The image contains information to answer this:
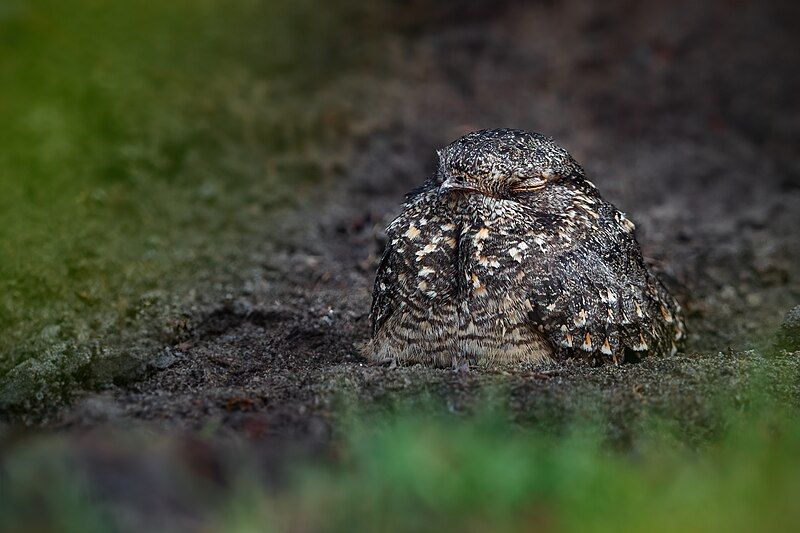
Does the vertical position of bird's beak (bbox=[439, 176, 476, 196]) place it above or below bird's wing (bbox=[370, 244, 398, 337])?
above

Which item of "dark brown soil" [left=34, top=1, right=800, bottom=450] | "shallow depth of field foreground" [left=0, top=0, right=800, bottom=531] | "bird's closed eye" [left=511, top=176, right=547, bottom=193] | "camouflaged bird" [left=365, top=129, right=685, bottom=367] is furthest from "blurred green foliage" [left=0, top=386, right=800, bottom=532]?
"bird's closed eye" [left=511, top=176, right=547, bottom=193]

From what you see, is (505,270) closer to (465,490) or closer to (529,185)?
(529,185)

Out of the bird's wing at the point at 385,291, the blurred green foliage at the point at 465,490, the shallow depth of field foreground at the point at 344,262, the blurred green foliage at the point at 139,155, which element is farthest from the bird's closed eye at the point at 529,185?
the blurred green foliage at the point at 139,155

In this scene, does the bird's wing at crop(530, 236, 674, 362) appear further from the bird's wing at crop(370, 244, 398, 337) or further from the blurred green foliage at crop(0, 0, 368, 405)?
the blurred green foliage at crop(0, 0, 368, 405)

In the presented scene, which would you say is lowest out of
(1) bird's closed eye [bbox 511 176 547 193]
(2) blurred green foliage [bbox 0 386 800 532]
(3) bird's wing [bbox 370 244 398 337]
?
(2) blurred green foliage [bbox 0 386 800 532]

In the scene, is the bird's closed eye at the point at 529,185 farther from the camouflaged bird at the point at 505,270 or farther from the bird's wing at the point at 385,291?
the bird's wing at the point at 385,291

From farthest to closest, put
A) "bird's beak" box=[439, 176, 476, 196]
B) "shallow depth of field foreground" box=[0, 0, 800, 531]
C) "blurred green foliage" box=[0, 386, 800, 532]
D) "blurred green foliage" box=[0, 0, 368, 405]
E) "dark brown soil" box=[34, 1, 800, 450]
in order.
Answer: "blurred green foliage" box=[0, 0, 368, 405] < "bird's beak" box=[439, 176, 476, 196] < "dark brown soil" box=[34, 1, 800, 450] < "shallow depth of field foreground" box=[0, 0, 800, 531] < "blurred green foliage" box=[0, 386, 800, 532]

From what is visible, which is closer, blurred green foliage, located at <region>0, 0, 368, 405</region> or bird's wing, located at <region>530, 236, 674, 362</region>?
bird's wing, located at <region>530, 236, 674, 362</region>
